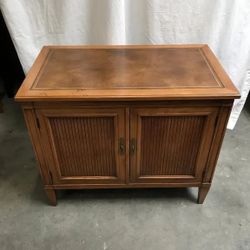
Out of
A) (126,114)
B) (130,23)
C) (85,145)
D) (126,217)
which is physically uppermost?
(130,23)

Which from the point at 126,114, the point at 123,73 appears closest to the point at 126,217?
the point at 126,114

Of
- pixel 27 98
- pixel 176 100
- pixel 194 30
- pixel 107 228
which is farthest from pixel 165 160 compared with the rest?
pixel 194 30

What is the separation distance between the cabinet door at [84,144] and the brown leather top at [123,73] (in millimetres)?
77

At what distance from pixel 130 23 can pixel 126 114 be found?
2.30ft

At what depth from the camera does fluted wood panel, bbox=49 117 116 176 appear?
3.30 feet

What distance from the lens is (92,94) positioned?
91 centimetres

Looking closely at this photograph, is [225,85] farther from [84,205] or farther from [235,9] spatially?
[84,205]

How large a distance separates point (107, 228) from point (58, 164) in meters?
0.39

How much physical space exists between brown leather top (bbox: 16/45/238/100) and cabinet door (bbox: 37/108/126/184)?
0.25ft

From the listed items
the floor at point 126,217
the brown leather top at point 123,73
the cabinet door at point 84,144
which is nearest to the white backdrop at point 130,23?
the brown leather top at point 123,73

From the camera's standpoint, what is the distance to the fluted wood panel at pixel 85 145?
1.01m

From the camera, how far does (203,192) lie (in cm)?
126

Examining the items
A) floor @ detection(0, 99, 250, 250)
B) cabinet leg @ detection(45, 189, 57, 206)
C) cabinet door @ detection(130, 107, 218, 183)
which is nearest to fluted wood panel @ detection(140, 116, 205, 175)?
cabinet door @ detection(130, 107, 218, 183)

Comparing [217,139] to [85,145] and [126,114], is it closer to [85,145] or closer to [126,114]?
[126,114]
